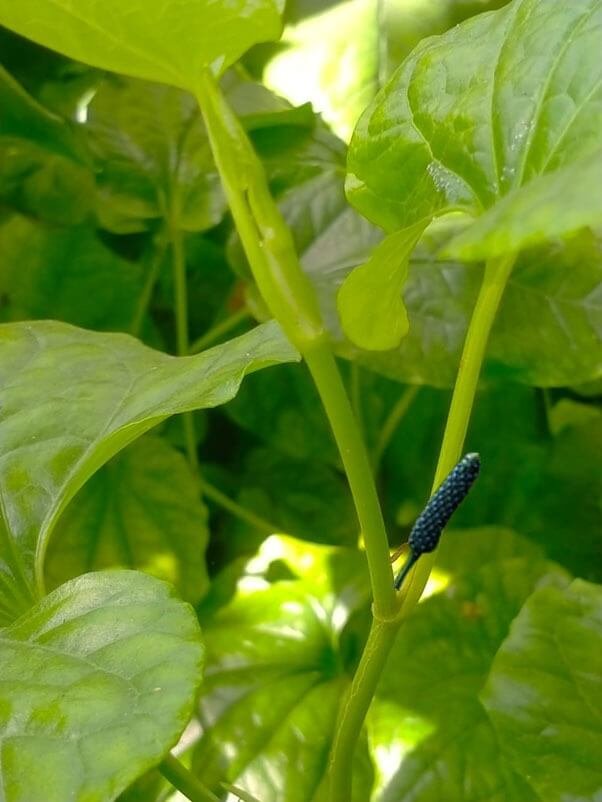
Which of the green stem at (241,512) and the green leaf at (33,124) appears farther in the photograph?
the green stem at (241,512)

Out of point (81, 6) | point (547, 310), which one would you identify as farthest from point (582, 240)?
point (81, 6)

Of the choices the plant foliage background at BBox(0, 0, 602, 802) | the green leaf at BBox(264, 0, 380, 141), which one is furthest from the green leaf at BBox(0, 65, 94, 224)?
the green leaf at BBox(264, 0, 380, 141)

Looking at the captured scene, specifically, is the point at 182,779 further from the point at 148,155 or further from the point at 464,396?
the point at 148,155

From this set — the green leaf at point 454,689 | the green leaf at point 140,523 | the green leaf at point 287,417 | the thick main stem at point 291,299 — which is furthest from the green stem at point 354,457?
the green leaf at point 287,417

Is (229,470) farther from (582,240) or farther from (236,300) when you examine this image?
(582,240)

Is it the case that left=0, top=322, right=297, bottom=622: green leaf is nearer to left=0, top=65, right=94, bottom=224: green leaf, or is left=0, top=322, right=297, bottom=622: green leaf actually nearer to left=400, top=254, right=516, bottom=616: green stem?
left=400, top=254, right=516, bottom=616: green stem

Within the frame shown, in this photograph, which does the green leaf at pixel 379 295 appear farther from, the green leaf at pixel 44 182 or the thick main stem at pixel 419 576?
the green leaf at pixel 44 182
